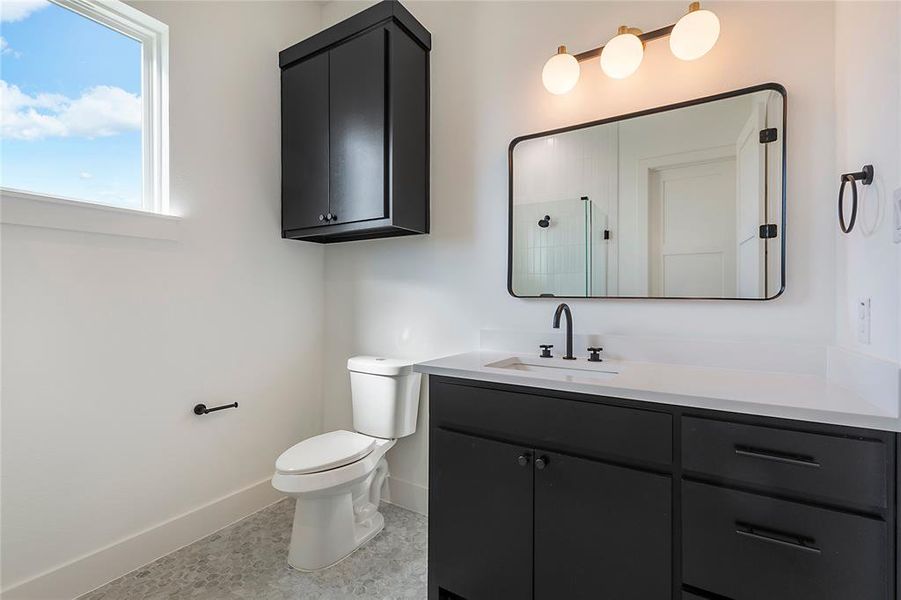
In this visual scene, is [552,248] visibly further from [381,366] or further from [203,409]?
[203,409]

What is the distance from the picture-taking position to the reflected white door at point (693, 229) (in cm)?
147

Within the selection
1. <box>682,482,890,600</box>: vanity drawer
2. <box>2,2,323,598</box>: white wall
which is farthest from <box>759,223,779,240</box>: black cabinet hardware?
<box>2,2,323,598</box>: white wall

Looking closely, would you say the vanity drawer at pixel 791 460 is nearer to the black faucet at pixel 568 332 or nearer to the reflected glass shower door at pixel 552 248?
the black faucet at pixel 568 332

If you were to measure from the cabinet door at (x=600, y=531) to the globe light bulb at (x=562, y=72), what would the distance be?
1.41 metres

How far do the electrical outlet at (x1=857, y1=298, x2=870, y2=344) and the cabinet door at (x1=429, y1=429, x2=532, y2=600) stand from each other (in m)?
0.96

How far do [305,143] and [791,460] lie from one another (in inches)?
89.3

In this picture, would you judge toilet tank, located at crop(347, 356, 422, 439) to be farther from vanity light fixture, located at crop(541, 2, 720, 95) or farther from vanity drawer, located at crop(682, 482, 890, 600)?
vanity light fixture, located at crop(541, 2, 720, 95)

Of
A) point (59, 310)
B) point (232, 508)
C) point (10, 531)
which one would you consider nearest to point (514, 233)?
point (59, 310)

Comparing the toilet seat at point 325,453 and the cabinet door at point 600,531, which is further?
the toilet seat at point 325,453

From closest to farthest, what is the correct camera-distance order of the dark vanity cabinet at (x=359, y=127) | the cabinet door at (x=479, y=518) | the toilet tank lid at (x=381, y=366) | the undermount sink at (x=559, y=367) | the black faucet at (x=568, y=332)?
1. the cabinet door at (x=479, y=518)
2. the undermount sink at (x=559, y=367)
3. the black faucet at (x=568, y=332)
4. the dark vanity cabinet at (x=359, y=127)
5. the toilet tank lid at (x=381, y=366)

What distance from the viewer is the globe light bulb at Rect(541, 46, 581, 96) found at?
1677 millimetres


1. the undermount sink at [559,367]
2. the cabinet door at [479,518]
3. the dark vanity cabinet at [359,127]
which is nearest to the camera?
the cabinet door at [479,518]

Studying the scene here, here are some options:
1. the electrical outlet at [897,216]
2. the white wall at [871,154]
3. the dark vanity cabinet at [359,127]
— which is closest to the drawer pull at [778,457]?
the white wall at [871,154]

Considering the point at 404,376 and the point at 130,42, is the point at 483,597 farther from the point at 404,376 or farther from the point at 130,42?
the point at 130,42
